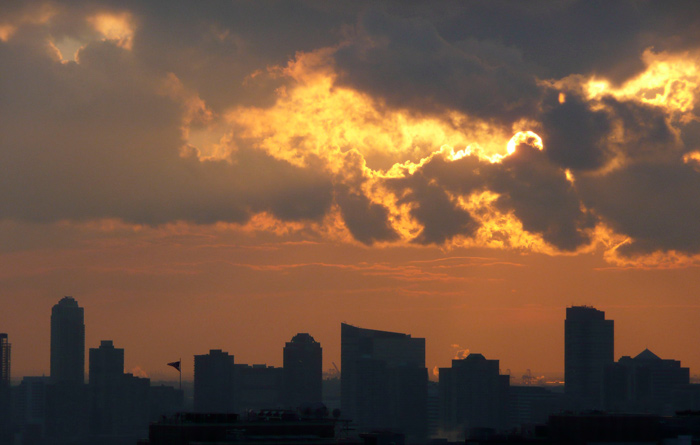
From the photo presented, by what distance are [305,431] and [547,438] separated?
4595 cm

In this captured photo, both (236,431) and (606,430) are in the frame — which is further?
(606,430)

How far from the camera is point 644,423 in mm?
195750

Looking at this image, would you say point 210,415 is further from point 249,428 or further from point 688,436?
point 688,436

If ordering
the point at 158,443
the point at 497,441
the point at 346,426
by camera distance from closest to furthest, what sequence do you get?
1. the point at 158,443
2. the point at 346,426
3. the point at 497,441

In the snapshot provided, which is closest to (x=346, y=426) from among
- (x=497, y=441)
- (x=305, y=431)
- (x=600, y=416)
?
(x=305, y=431)

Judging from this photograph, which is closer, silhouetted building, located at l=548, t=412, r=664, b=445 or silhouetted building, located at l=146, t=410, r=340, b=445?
silhouetted building, located at l=146, t=410, r=340, b=445

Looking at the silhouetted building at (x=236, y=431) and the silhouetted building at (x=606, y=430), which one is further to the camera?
the silhouetted building at (x=606, y=430)

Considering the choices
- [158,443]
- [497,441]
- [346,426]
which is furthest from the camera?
[497,441]

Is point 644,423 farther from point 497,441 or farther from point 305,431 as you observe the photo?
point 305,431

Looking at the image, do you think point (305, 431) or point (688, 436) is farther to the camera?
point (688, 436)

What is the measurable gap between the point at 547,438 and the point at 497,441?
930cm

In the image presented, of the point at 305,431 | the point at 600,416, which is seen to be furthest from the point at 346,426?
the point at 600,416

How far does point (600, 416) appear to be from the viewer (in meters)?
198

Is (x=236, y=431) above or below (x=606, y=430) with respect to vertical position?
above
